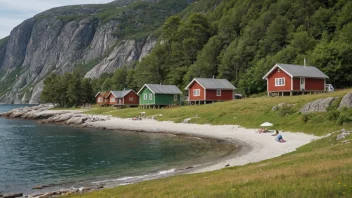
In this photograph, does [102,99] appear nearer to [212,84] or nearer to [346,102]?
[212,84]

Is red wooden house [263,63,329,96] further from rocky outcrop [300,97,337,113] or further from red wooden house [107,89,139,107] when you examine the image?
red wooden house [107,89,139,107]

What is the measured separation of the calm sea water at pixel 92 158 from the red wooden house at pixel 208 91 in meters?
27.2

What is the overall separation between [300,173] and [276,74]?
50.5m

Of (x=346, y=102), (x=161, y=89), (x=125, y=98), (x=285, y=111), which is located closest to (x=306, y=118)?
(x=346, y=102)

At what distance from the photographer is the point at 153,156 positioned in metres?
31.1

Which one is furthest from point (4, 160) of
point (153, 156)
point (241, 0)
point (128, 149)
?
point (241, 0)

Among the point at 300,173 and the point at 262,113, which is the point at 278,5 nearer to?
the point at 262,113

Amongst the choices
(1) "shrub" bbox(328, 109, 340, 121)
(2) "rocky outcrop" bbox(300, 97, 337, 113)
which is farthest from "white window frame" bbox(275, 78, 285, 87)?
(1) "shrub" bbox(328, 109, 340, 121)

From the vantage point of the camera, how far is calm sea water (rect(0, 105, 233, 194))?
2330 cm

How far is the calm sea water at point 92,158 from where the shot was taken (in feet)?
76.4

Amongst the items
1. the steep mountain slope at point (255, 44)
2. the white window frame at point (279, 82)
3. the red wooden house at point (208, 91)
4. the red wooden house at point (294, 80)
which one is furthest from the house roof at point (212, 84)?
the white window frame at point (279, 82)

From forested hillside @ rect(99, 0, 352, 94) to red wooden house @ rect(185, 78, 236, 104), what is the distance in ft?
29.8

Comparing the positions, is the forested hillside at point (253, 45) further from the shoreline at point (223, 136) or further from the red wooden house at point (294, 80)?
the shoreline at point (223, 136)

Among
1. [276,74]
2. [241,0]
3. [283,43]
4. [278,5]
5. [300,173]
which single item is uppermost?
[241,0]
